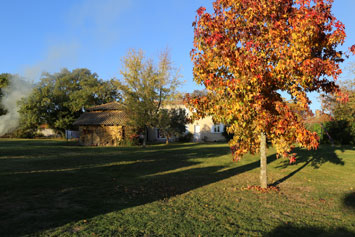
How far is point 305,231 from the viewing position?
5516 millimetres

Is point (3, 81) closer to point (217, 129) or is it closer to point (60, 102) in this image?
point (60, 102)

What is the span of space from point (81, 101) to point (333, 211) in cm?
4642

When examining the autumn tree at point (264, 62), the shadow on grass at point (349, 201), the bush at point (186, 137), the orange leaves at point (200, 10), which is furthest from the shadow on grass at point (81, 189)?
the bush at point (186, 137)

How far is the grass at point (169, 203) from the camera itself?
5.52m

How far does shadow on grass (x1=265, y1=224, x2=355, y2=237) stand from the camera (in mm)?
5359

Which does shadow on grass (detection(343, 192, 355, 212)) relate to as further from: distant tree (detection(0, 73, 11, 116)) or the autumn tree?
distant tree (detection(0, 73, 11, 116))

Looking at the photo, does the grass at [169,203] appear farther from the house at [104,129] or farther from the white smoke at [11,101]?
the white smoke at [11,101]

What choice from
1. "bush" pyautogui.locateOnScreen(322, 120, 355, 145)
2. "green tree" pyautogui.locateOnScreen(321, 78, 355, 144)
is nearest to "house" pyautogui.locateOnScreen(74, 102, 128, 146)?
"green tree" pyautogui.locateOnScreen(321, 78, 355, 144)

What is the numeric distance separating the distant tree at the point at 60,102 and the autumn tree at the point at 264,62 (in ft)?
142

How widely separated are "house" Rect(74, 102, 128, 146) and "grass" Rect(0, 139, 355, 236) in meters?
19.0

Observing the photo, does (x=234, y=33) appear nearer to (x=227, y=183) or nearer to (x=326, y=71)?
(x=326, y=71)

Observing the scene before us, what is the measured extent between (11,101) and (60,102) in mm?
11288

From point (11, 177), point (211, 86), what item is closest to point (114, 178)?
point (11, 177)

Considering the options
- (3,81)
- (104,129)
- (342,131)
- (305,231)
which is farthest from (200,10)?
(3,81)
